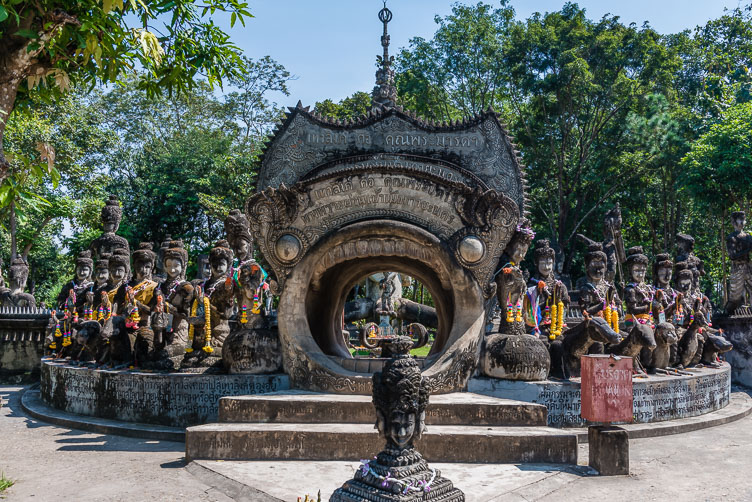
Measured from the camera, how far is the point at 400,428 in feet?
15.3

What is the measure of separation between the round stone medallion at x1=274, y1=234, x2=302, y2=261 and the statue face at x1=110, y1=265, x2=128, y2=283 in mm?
4029

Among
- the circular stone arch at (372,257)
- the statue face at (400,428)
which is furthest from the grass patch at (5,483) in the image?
the statue face at (400,428)

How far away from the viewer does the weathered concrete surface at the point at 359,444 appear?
6.62 metres

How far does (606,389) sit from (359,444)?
279 centimetres

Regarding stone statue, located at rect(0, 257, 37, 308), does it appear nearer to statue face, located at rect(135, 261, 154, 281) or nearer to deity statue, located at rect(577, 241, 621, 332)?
statue face, located at rect(135, 261, 154, 281)

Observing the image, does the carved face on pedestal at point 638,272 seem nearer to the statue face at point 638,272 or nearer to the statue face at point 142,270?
the statue face at point 638,272

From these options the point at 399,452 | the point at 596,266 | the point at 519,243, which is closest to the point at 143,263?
the point at 519,243

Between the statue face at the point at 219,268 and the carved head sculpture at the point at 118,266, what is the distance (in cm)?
242

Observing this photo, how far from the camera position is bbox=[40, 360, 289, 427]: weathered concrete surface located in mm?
8711

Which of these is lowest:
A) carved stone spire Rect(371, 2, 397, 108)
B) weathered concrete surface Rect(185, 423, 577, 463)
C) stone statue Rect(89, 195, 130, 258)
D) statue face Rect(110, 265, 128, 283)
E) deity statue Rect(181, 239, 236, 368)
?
weathered concrete surface Rect(185, 423, 577, 463)

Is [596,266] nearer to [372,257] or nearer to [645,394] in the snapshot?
[645,394]

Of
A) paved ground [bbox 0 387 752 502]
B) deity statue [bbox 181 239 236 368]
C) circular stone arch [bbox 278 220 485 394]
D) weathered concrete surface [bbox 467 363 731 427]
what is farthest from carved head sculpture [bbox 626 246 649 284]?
deity statue [bbox 181 239 236 368]

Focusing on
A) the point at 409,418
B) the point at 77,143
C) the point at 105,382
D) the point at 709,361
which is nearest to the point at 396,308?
the point at 709,361

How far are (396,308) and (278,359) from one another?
10136 mm
